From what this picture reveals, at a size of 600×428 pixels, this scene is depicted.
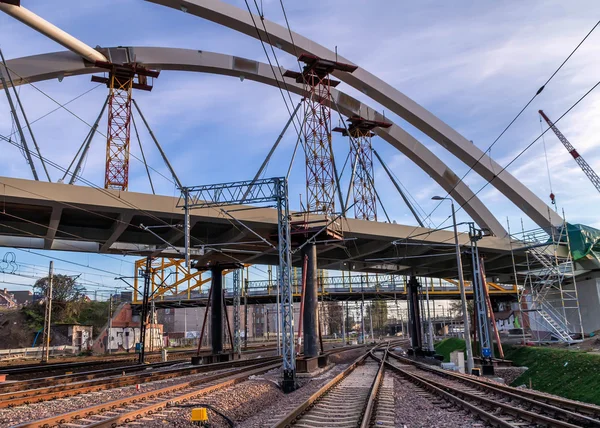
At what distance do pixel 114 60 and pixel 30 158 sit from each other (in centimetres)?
1236

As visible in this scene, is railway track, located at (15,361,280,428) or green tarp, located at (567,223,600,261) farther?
green tarp, located at (567,223,600,261)

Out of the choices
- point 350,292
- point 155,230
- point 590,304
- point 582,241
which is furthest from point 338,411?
point 350,292

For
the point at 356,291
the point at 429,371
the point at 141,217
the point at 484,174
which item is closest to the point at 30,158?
the point at 141,217

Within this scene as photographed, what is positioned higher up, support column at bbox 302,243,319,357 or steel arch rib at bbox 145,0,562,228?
steel arch rib at bbox 145,0,562,228

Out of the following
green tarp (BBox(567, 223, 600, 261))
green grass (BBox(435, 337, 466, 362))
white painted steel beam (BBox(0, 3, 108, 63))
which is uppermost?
white painted steel beam (BBox(0, 3, 108, 63))

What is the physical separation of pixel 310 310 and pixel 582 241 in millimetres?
25592

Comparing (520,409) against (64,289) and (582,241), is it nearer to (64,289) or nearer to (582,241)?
(582,241)

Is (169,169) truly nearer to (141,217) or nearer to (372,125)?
(141,217)

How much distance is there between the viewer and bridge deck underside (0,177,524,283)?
24125 mm

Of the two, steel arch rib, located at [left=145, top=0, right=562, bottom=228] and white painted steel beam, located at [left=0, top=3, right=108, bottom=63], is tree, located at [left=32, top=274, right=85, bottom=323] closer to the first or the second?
white painted steel beam, located at [left=0, top=3, right=108, bottom=63]

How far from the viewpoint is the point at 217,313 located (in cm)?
3872

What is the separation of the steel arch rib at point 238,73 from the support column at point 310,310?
12.1 m

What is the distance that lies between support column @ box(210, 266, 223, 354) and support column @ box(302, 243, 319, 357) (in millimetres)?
10284

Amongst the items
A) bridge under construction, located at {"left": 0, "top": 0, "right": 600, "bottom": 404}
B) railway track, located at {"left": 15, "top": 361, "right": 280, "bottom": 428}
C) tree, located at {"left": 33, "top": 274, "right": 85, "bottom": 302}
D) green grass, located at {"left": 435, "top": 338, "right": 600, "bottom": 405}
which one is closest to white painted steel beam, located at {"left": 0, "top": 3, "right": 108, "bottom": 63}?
bridge under construction, located at {"left": 0, "top": 0, "right": 600, "bottom": 404}
